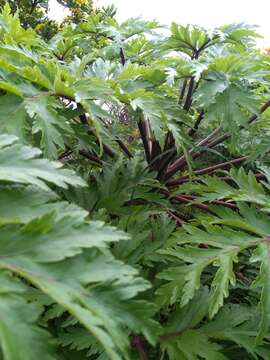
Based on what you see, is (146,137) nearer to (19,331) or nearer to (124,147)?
(124,147)

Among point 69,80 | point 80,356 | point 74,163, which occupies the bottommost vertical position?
point 80,356

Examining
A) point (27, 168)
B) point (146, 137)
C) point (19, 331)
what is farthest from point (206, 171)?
point (19, 331)

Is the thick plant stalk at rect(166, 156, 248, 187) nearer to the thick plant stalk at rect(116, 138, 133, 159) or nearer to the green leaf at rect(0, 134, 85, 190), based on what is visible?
the thick plant stalk at rect(116, 138, 133, 159)

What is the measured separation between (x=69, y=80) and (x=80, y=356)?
0.50m

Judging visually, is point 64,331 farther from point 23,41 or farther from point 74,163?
point 23,41

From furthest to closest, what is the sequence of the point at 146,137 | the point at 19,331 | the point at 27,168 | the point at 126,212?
the point at 146,137, the point at 126,212, the point at 27,168, the point at 19,331

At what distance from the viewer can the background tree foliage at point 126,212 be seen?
17.2 inches

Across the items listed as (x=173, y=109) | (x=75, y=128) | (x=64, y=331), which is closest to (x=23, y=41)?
(x=75, y=128)

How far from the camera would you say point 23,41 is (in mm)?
1029

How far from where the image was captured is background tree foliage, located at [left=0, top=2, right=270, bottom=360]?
44 cm

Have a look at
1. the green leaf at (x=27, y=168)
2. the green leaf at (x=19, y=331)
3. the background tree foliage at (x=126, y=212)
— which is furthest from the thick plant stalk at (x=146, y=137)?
the green leaf at (x=19, y=331)

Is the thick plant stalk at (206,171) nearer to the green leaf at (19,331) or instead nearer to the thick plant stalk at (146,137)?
the thick plant stalk at (146,137)

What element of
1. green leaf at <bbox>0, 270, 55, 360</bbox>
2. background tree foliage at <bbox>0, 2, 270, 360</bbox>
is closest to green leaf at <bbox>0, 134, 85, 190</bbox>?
background tree foliage at <bbox>0, 2, 270, 360</bbox>

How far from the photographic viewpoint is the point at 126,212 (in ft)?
3.10
